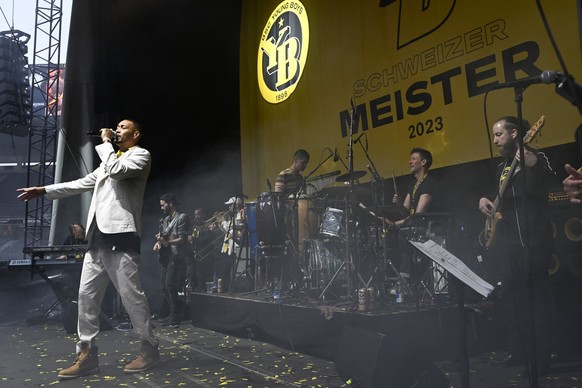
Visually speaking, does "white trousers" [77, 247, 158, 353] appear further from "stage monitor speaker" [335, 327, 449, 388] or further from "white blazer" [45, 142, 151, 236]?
"stage monitor speaker" [335, 327, 449, 388]

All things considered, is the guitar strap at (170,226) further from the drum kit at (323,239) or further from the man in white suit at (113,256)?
the man in white suit at (113,256)

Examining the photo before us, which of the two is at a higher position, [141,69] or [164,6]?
[164,6]

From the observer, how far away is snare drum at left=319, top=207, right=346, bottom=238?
4.80 meters

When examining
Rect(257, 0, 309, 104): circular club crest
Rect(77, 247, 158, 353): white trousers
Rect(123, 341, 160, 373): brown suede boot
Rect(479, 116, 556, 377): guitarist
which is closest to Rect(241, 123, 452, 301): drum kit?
Rect(479, 116, 556, 377): guitarist

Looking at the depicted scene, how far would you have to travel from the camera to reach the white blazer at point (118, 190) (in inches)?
143

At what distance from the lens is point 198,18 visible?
25.6ft

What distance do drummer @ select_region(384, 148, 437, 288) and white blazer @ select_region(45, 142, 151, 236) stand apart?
227 cm

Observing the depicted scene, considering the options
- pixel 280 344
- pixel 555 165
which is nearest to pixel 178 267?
pixel 280 344

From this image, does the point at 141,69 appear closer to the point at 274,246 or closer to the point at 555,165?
the point at 274,246

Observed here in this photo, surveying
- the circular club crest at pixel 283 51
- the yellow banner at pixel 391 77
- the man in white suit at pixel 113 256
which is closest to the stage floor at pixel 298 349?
the man in white suit at pixel 113 256

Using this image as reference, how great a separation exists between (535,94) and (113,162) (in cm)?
350

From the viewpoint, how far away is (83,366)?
11.7 ft

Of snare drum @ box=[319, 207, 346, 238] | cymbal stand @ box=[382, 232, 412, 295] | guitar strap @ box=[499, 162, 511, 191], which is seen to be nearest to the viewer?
guitar strap @ box=[499, 162, 511, 191]

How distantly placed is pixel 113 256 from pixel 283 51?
5477 mm
